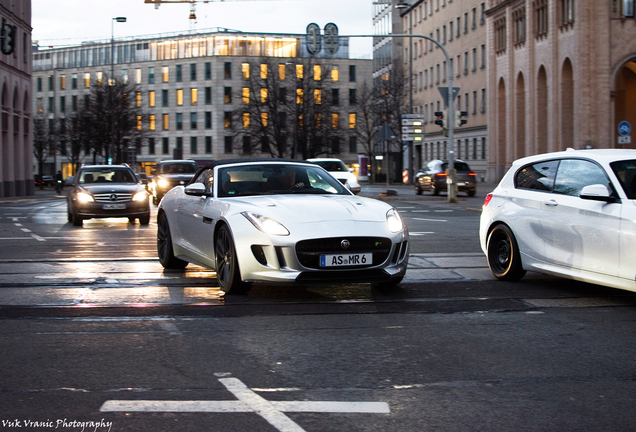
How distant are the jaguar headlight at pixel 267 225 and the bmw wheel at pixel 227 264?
1.09 ft

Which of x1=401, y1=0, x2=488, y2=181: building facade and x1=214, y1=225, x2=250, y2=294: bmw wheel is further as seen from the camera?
x1=401, y1=0, x2=488, y2=181: building facade

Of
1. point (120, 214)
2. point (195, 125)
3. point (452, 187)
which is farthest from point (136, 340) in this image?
point (195, 125)

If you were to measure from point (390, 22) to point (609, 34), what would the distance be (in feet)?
169

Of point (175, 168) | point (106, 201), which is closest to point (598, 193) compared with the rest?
point (106, 201)

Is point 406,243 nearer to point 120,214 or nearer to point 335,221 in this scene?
point 335,221

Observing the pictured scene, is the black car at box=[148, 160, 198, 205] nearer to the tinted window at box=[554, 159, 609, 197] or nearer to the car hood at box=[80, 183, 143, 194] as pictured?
the car hood at box=[80, 183, 143, 194]

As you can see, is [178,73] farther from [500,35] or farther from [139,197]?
[139,197]

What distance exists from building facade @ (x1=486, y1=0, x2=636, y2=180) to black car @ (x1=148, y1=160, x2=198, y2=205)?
1810 centimetres

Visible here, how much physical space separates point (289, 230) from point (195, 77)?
10261 centimetres

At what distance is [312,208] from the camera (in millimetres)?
8625

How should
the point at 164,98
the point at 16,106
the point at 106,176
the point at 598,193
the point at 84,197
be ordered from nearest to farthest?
the point at 598,193
the point at 84,197
the point at 106,176
the point at 16,106
the point at 164,98

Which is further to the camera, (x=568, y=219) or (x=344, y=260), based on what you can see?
(x=568, y=219)

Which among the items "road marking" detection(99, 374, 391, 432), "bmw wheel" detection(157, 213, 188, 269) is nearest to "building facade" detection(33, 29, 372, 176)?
"bmw wheel" detection(157, 213, 188, 269)

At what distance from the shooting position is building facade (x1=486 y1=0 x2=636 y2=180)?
4734 centimetres
